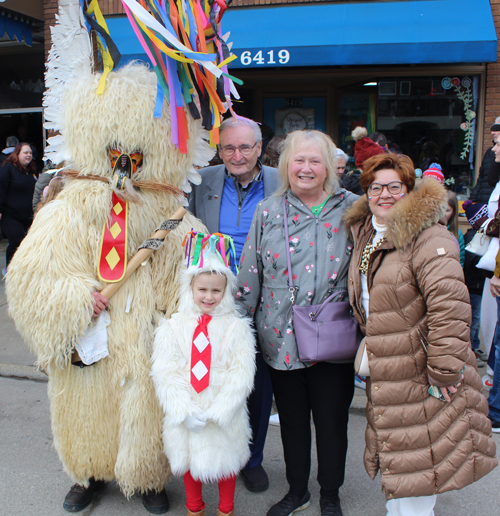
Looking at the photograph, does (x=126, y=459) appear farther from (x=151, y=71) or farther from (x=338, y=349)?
(x=151, y=71)

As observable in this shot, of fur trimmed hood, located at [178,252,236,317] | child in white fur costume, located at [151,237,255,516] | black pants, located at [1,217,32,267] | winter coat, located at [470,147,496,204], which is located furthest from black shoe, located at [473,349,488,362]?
black pants, located at [1,217,32,267]

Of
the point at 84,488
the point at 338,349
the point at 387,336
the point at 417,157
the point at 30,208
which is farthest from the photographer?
the point at 417,157

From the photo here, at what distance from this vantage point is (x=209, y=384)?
2.20 meters

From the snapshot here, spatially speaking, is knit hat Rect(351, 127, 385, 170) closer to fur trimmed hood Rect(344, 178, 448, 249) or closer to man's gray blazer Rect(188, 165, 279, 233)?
man's gray blazer Rect(188, 165, 279, 233)

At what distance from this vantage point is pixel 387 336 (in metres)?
2.07

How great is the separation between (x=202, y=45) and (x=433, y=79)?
5.60 m

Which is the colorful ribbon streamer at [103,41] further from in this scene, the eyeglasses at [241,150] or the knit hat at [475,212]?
the knit hat at [475,212]

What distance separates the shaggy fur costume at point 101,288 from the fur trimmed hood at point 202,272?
0.73ft

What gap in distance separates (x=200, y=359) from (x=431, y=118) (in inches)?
240

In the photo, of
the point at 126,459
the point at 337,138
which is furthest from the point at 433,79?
the point at 126,459

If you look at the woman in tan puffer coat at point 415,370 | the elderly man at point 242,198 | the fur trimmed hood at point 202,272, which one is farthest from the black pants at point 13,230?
the woman in tan puffer coat at point 415,370

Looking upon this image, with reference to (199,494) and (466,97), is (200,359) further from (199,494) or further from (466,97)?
(466,97)

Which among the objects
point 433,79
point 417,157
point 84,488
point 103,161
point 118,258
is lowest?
point 84,488

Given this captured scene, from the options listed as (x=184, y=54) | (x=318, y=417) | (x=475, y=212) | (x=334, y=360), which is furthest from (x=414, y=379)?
(x=475, y=212)
